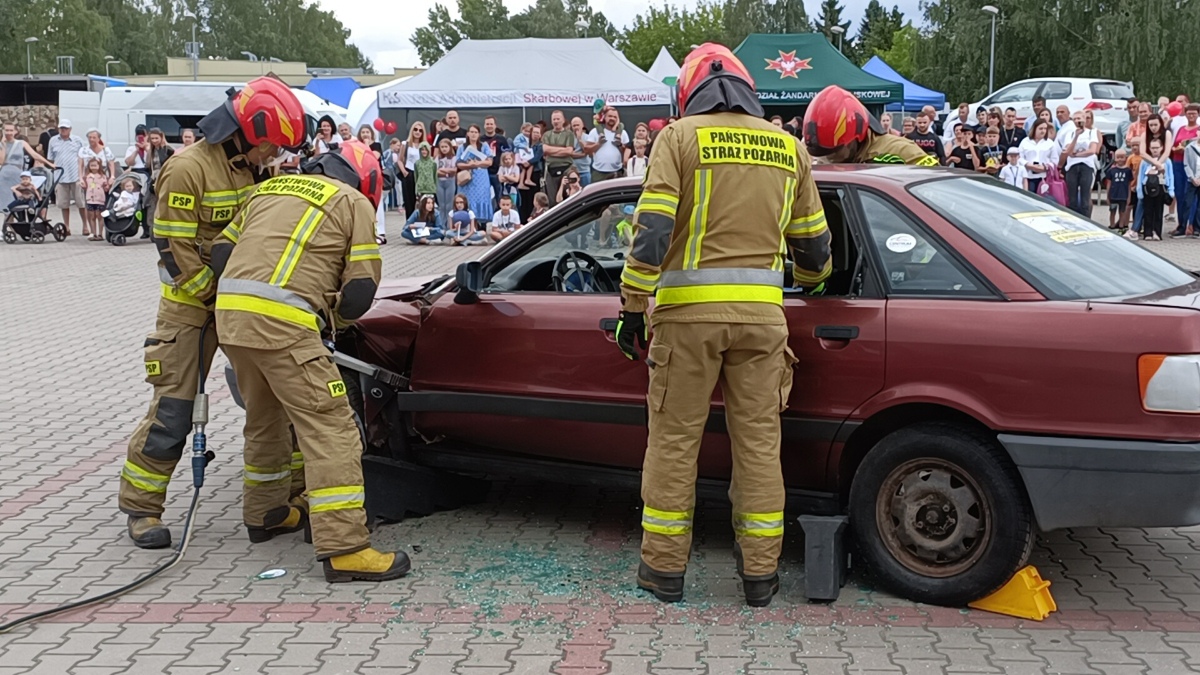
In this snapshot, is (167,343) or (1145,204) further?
(1145,204)

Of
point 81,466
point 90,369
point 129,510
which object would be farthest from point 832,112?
point 90,369

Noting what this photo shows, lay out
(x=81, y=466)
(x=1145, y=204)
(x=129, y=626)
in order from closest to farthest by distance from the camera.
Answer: (x=129, y=626) → (x=81, y=466) → (x=1145, y=204)

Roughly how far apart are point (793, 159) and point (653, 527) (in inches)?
55.0

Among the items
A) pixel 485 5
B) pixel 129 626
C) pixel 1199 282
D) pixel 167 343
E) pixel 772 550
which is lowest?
pixel 129 626

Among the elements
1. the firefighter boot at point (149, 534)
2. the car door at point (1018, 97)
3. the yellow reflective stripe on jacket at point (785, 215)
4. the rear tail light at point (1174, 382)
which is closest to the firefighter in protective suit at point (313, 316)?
the firefighter boot at point (149, 534)

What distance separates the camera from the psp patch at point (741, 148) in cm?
425

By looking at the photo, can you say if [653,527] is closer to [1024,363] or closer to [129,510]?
[1024,363]

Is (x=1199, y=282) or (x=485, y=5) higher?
(x=485, y=5)

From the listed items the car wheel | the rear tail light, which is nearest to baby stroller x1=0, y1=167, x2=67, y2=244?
the car wheel

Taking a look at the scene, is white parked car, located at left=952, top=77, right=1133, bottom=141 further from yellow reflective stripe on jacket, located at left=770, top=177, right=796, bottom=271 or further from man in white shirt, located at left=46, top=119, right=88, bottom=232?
yellow reflective stripe on jacket, located at left=770, top=177, right=796, bottom=271

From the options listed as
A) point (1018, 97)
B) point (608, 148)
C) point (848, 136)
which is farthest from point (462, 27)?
point (848, 136)

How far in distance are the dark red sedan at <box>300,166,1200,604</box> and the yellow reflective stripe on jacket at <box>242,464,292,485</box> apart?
0.46 metres

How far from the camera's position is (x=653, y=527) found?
443 cm

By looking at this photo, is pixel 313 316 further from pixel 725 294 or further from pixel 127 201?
pixel 127 201
